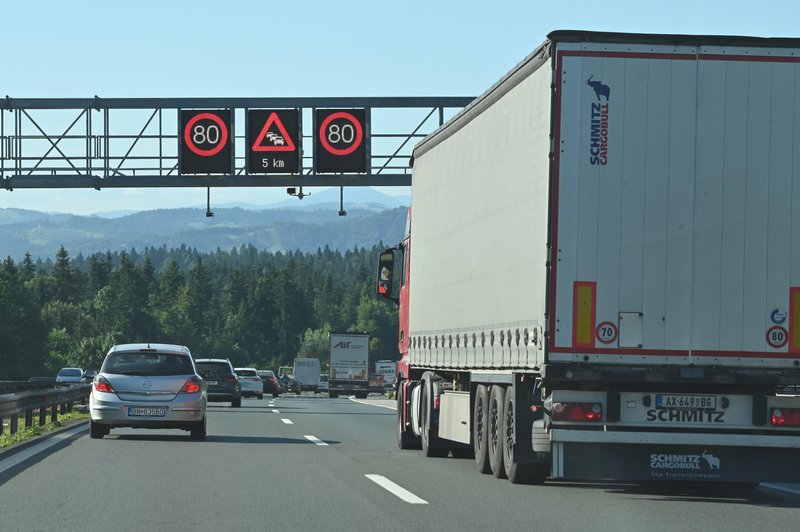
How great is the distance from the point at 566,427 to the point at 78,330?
190 m

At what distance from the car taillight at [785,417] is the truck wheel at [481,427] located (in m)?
3.21

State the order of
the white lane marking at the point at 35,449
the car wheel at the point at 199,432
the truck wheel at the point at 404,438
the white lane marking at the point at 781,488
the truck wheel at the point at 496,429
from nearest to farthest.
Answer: the truck wheel at the point at 496,429, the white lane marking at the point at 781,488, the white lane marking at the point at 35,449, the truck wheel at the point at 404,438, the car wheel at the point at 199,432

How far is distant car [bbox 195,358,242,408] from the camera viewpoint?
140ft

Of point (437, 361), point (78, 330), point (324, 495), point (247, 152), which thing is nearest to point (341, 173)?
point (247, 152)

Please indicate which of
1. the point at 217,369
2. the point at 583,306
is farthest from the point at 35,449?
the point at 217,369

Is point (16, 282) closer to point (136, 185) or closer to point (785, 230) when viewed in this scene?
point (136, 185)

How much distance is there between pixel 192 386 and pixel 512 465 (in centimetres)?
868

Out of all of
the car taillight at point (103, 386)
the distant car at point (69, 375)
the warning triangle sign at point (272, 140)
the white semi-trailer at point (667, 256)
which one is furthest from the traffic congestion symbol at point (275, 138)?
the distant car at point (69, 375)

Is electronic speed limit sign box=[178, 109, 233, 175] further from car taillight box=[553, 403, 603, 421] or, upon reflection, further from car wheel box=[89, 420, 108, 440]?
car taillight box=[553, 403, 603, 421]

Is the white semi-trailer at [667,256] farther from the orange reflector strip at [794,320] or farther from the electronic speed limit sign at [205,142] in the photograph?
the electronic speed limit sign at [205,142]

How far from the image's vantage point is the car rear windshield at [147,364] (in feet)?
70.6

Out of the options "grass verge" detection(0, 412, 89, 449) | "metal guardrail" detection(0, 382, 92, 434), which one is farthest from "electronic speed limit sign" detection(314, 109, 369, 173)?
"grass verge" detection(0, 412, 89, 449)

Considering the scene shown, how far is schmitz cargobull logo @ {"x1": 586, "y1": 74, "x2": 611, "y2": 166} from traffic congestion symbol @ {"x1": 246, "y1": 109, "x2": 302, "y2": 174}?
25798 mm

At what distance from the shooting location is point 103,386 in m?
21.2
